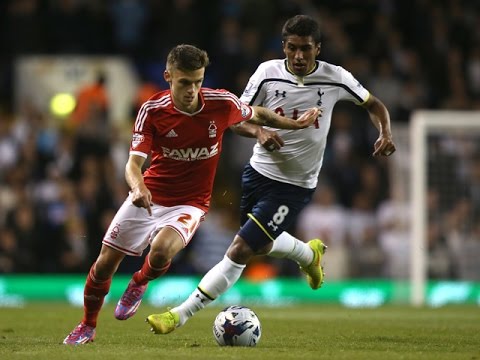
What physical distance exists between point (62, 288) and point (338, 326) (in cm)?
607

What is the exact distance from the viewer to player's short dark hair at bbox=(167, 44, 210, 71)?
7949mm

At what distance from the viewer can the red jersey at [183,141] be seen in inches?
323

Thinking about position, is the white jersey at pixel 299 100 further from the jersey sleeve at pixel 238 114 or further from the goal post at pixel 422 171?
the goal post at pixel 422 171

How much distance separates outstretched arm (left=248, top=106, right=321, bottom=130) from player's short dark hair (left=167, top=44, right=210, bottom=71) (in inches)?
25.1

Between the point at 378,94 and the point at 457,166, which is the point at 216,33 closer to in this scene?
the point at 378,94

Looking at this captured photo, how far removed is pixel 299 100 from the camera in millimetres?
9188

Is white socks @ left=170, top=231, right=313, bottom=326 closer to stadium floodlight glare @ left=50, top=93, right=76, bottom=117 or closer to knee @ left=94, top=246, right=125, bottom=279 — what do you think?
knee @ left=94, top=246, right=125, bottom=279

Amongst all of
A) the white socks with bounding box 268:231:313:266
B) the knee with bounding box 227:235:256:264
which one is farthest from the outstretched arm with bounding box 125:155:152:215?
the white socks with bounding box 268:231:313:266

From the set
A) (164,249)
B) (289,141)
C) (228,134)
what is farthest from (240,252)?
(228,134)

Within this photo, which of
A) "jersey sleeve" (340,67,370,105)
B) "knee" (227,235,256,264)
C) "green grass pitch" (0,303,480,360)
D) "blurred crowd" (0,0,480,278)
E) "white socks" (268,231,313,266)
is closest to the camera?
"green grass pitch" (0,303,480,360)

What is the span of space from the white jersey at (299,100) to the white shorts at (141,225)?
1.15m

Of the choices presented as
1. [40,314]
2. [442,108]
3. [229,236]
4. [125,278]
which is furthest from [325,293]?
[40,314]

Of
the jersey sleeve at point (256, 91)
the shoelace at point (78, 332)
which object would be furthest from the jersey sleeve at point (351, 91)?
the shoelace at point (78, 332)

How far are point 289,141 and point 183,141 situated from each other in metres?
1.25
